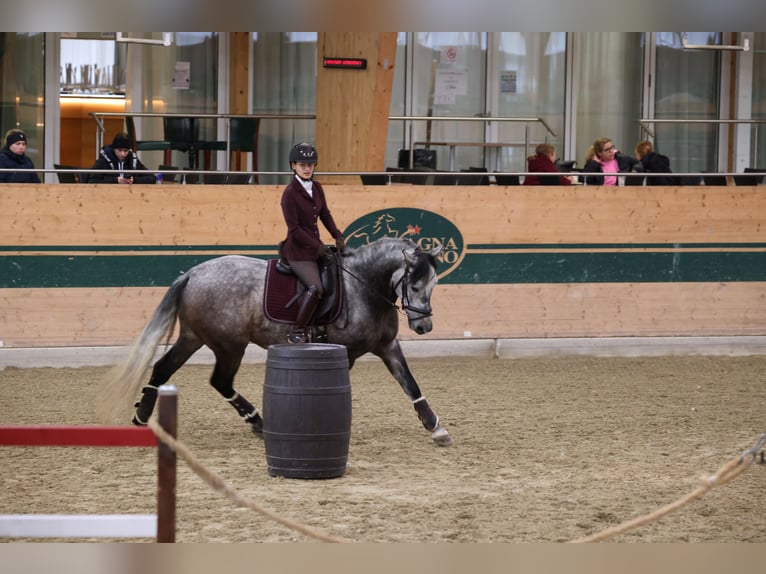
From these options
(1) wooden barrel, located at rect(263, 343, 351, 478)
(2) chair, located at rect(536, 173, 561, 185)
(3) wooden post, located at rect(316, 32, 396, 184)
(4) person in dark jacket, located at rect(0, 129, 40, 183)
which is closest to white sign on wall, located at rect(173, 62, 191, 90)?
(3) wooden post, located at rect(316, 32, 396, 184)

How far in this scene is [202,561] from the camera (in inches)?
142

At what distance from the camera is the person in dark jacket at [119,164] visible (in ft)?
44.1

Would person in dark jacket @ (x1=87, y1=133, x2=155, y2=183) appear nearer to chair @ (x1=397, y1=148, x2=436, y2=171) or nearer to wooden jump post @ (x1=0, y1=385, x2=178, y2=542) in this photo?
chair @ (x1=397, y1=148, x2=436, y2=171)

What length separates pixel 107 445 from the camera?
4172mm

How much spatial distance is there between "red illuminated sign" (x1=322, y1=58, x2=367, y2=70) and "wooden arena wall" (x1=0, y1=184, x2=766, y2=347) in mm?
1602

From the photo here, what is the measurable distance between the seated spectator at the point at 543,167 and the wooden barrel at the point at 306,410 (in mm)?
6941

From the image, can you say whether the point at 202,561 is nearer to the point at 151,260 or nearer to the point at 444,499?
the point at 444,499

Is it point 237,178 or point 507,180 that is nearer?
point 237,178

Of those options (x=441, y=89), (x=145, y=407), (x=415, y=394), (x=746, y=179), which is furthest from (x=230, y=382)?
(x=441, y=89)

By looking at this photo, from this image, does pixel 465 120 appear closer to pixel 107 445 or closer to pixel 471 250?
pixel 471 250

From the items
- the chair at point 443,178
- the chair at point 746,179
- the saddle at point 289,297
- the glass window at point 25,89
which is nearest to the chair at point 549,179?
the chair at point 443,178

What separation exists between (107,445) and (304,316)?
195 inches

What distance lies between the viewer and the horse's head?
8.96 meters

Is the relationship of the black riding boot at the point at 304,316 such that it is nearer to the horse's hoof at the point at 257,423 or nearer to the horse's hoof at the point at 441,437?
the horse's hoof at the point at 257,423
